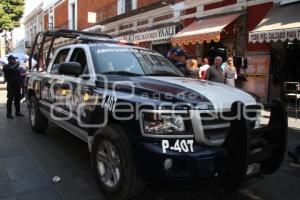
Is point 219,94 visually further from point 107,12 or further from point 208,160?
point 107,12

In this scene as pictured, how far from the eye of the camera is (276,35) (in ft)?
34.7

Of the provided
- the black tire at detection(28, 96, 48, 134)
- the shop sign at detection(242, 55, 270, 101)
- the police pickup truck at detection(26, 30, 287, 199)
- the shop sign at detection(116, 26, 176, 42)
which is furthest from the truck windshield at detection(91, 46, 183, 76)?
the shop sign at detection(116, 26, 176, 42)

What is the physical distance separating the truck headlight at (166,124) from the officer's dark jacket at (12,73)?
728cm

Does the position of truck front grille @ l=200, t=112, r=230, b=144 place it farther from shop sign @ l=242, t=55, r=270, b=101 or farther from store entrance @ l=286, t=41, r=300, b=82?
store entrance @ l=286, t=41, r=300, b=82

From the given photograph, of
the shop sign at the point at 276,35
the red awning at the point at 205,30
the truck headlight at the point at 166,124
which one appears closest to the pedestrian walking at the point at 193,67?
the shop sign at the point at 276,35

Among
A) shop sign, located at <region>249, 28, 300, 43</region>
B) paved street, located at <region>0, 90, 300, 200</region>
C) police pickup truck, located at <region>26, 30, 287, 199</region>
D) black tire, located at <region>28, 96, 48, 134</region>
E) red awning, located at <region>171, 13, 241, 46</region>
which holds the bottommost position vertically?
paved street, located at <region>0, 90, 300, 200</region>

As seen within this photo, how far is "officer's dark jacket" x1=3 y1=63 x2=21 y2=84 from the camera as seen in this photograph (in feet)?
31.9

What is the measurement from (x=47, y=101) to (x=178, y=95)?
3.59 metres

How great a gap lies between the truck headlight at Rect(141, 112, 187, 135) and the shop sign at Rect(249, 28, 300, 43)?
25.2 ft

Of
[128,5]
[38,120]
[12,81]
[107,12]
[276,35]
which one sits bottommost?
[38,120]

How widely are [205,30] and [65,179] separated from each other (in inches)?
393

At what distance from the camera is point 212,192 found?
4426 mm

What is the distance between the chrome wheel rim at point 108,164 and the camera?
12.7ft

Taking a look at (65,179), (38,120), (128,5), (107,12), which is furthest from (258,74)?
(107,12)
